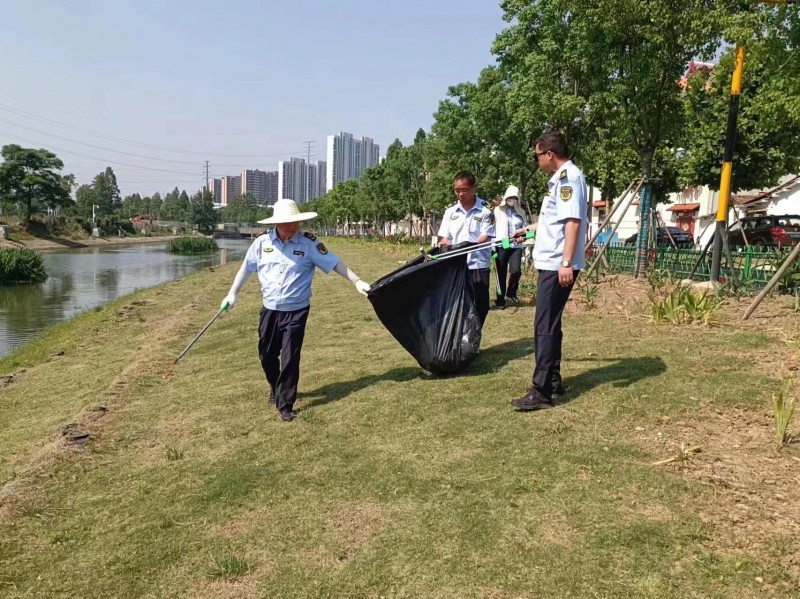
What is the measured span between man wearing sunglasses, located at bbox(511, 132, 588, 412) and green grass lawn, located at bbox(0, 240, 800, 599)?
0.25 metres

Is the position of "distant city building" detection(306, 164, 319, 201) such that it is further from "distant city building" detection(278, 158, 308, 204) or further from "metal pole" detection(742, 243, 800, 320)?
"metal pole" detection(742, 243, 800, 320)

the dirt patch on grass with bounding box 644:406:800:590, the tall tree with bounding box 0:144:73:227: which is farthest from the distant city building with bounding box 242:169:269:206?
the dirt patch on grass with bounding box 644:406:800:590

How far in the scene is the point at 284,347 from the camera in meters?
4.79

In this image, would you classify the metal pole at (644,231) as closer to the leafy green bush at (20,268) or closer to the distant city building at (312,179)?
the leafy green bush at (20,268)

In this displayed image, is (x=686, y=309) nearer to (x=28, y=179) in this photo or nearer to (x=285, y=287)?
(x=285, y=287)

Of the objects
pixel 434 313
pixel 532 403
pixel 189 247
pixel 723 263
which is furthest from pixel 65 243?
pixel 532 403

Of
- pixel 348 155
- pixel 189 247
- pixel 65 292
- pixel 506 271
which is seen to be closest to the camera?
pixel 506 271

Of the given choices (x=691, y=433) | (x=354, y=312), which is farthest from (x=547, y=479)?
(x=354, y=312)

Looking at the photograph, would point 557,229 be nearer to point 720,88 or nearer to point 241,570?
point 241,570

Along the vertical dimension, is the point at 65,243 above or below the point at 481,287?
below

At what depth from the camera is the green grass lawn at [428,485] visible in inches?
103

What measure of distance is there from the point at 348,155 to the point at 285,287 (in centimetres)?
11478

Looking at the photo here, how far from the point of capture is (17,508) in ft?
11.8

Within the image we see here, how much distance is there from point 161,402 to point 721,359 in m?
5.04
